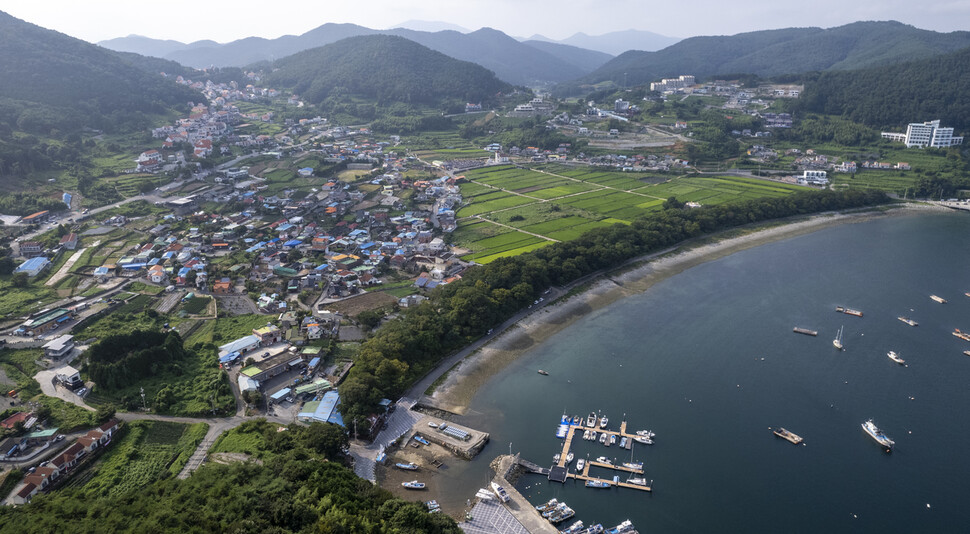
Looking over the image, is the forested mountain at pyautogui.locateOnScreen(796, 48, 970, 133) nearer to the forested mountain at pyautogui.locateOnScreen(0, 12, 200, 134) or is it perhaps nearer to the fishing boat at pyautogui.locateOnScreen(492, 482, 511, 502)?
the fishing boat at pyautogui.locateOnScreen(492, 482, 511, 502)

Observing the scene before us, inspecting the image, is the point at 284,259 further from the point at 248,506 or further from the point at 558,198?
the point at 558,198

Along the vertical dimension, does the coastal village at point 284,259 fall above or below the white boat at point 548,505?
above

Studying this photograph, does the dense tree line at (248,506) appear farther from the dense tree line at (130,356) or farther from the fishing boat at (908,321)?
the fishing boat at (908,321)

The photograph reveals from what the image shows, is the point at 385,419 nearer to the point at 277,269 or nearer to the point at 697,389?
the point at 697,389

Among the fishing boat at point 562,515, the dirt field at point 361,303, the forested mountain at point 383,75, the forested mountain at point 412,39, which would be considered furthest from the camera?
the forested mountain at point 412,39

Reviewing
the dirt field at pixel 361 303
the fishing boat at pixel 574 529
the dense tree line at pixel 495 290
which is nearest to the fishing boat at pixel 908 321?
the dense tree line at pixel 495 290

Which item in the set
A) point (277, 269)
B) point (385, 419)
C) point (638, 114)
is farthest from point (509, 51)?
point (385, 419)
